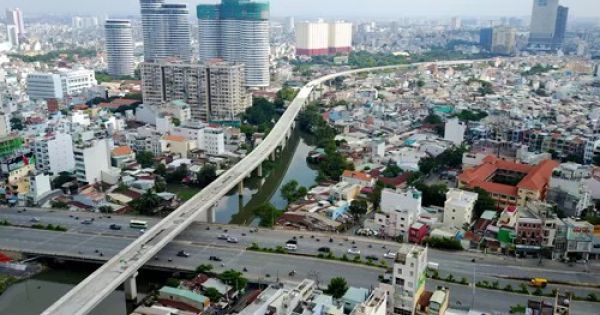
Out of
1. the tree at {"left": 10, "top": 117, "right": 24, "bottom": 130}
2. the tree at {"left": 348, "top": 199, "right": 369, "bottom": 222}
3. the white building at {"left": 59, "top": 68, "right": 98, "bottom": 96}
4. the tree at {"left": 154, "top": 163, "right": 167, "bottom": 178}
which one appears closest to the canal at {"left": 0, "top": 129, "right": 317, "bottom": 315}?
the tree at {"left": 154, "top": 163, "right": 167, "bottom": 178}

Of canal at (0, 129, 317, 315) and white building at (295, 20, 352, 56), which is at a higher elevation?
white building at (295, 20, 352, 56)

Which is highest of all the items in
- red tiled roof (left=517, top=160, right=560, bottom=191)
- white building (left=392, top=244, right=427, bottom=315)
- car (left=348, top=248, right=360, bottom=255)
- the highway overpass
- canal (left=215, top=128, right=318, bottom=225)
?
white building (left=392, top=244, right=427, bottom=315)

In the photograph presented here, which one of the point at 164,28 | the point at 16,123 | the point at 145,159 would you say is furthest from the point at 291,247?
the point at 164,28

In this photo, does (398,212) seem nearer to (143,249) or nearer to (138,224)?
(143,249)

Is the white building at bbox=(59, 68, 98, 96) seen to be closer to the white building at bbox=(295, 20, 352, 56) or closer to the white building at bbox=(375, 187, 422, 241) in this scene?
the white building at bbox=(375, 187, 422, 241)

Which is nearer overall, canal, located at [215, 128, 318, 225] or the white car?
the white car

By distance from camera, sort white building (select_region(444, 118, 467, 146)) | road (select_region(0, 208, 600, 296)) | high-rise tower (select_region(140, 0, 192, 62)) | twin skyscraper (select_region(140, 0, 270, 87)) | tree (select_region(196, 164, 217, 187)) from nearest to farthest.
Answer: road (select_region(0, 208, 600, 296)) < tree (select_region(196, 164, 217, 187)) < white building (select_region(444, 118, 467, 146)) < twin skyscraper (select_region(140, 0, 270, 87)) < high-rise tower (select_region(140, 0, 192, 62))

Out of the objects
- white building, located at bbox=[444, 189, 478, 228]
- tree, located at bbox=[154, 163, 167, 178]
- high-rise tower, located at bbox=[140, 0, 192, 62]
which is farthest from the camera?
high-rise tower, located at bbox=[140, 0, 192, 62]

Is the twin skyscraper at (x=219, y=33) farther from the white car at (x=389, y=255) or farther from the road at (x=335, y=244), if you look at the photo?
the white car at (x=389, y=255)
